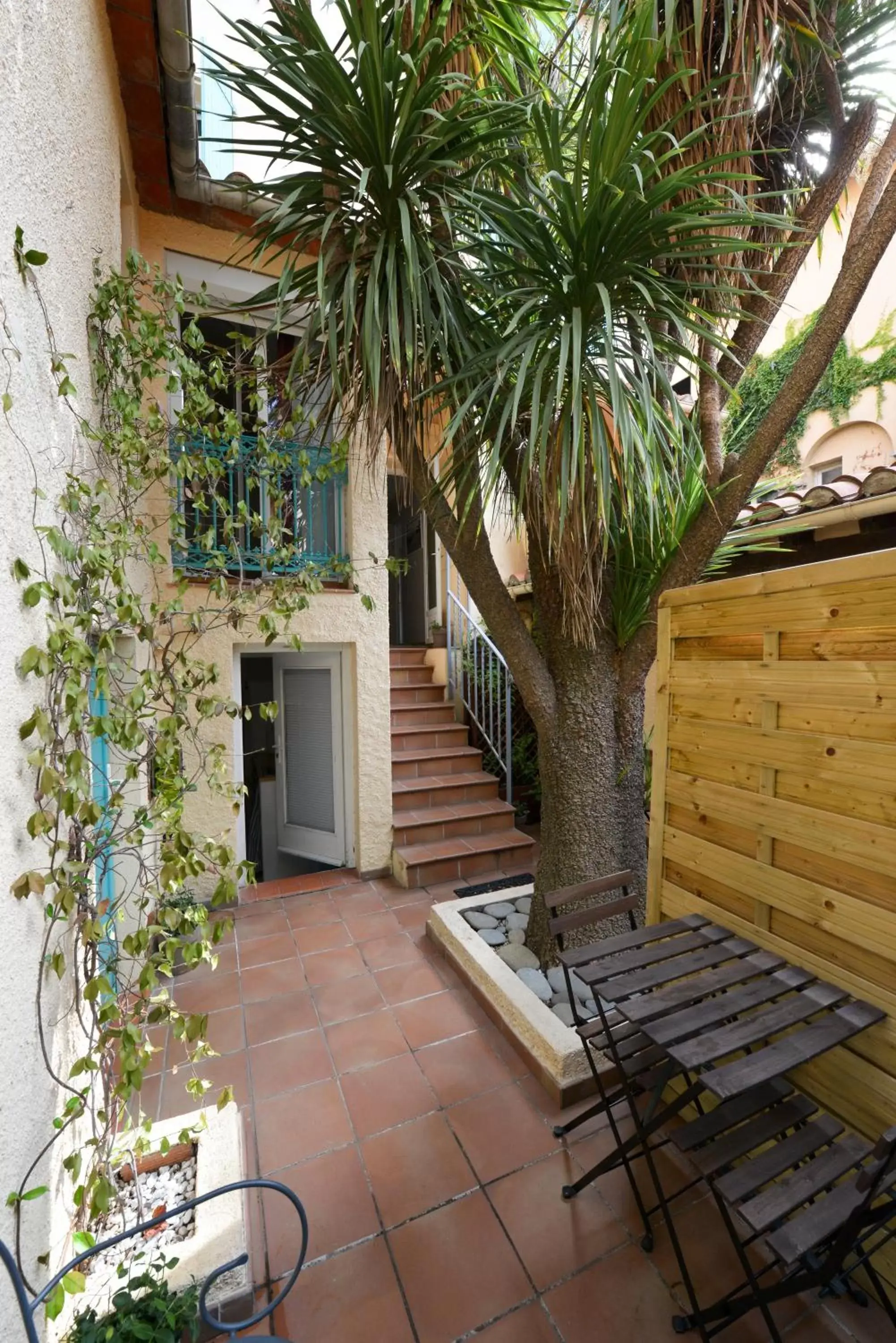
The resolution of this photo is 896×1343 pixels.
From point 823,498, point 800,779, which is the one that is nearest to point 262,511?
point 800,779

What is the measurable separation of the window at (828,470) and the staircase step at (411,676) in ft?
19.0

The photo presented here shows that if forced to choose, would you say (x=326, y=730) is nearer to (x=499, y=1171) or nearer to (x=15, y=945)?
(x=499, y=1171)

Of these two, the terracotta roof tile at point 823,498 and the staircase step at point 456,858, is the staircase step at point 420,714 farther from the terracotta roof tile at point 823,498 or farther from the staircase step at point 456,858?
the terracotta roof tile at point 823,498

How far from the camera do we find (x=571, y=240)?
2.41m

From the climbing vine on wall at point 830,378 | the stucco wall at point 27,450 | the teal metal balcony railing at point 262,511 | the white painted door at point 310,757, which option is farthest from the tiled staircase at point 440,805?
the climbing vine on wall at point 830,378

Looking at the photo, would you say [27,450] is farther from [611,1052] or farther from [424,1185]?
[424,1185]

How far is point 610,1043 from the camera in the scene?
190 cm

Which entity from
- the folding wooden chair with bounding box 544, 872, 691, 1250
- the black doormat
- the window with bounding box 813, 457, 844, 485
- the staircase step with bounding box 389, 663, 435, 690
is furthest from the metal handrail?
the window with bounding box 813, 457, 844, 485

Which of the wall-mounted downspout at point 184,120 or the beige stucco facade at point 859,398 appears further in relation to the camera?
the beige stucco facade at point 859,398

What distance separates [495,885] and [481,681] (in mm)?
2379

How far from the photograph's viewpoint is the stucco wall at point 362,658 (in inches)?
177

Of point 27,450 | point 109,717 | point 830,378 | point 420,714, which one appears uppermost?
point 830,378

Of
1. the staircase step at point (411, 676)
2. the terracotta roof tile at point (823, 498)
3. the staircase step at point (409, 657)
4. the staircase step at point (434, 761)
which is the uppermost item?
the terracotta roof tile at point (823, 498)

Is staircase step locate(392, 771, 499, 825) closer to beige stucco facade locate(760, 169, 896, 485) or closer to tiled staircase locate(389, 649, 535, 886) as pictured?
tiled staircase locate(389, 649, 535, 886)
